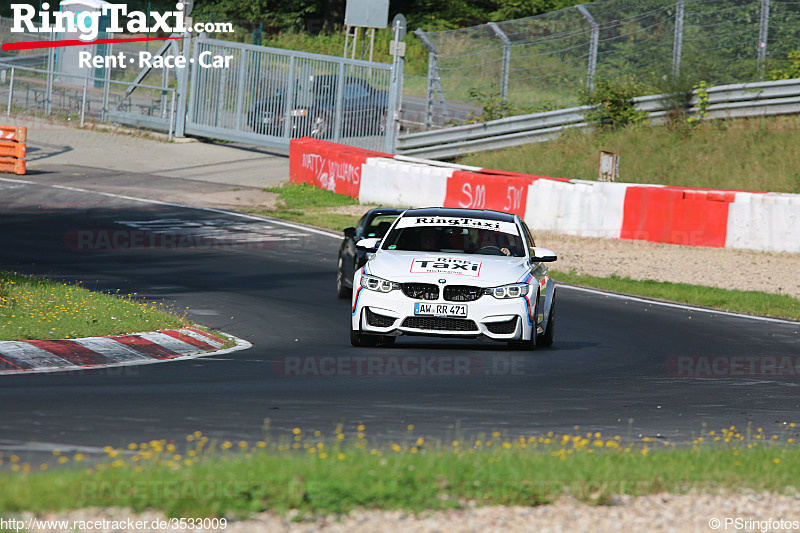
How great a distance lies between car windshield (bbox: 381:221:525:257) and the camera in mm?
12898

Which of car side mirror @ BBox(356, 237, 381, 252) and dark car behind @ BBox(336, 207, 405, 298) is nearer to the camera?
car side mirror @ BBox(356, 237, 381, 252)

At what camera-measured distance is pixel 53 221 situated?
23.8 m

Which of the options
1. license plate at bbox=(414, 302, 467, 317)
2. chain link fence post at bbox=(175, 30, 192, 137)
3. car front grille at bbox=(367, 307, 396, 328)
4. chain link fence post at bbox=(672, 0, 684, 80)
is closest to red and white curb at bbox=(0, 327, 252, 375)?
car front grille at bbox=(367, 307, 396, 328)

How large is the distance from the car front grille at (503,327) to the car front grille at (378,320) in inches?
40.1

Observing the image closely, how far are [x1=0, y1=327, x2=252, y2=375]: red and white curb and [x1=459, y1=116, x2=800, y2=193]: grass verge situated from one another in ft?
58.6

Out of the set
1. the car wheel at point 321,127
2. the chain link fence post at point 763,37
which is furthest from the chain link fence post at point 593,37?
the car wheel at point 321,127

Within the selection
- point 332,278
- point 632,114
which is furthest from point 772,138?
point 332,278

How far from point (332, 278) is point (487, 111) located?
54.3 feet

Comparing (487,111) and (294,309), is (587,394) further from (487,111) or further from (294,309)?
(487,111)

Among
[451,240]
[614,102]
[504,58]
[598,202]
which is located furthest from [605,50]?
[451,240]

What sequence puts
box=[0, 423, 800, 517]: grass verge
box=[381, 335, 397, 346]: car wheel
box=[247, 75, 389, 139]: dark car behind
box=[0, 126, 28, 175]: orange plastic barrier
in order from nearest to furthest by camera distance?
1. box=[0, 423, 800, 517]: grass verge
2. box=[381, 335, 397, 346]: car wheel
3. box=[0, 126, 28, 175]: orange plastic barrier
4. box=[247, 75, 389, 139]: dark car behind

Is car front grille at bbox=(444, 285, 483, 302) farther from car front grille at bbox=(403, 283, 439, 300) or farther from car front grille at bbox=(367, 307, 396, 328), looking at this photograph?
car front grille at bbox=(367, 307, 396, 328)

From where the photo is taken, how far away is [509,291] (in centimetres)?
1188

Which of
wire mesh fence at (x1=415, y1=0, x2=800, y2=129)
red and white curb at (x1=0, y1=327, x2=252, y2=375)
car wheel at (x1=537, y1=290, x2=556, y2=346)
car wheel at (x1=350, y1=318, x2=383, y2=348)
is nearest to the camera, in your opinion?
red and white curb at (x1=0, y1=327, x2=252, y2=375)
